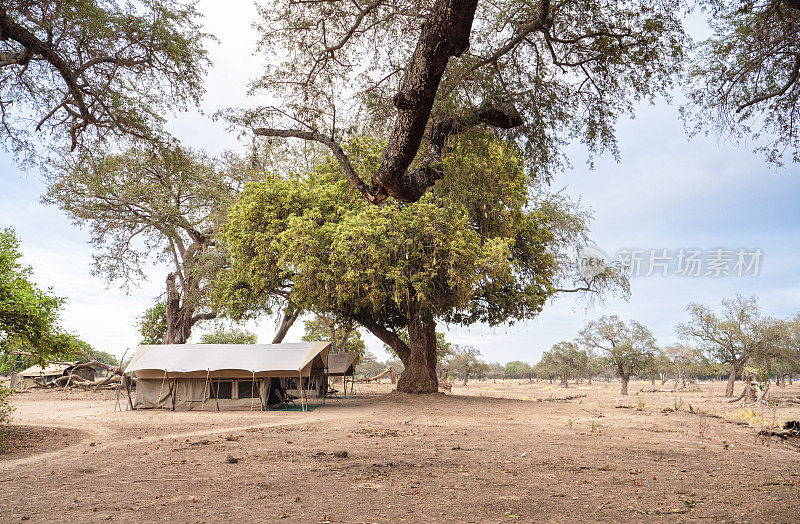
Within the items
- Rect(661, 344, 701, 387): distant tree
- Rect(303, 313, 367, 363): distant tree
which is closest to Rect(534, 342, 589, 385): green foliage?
Rect(661, 344, 701, 387): distant tree

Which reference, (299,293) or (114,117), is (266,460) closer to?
(114,117)

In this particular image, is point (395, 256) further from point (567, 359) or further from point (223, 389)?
point (567, 359)

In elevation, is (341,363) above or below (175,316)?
below

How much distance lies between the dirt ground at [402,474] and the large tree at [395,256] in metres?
6.37

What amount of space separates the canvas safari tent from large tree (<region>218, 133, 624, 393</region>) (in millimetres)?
2413

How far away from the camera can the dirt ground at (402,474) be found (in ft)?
16.5

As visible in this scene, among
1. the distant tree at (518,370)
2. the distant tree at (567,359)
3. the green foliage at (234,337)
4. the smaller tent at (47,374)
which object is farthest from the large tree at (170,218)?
the distant tree at (518,370)

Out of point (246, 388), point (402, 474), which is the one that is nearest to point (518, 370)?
point (246, 388)

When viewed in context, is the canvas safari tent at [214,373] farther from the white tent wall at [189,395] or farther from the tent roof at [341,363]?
the tent roof at [341,363]

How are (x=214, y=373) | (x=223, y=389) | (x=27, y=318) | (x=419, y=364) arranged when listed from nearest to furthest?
(x=27, y=318), (x=214, y=373), (x=223, y=389), (x=419, y=364)

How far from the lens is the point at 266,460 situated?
7906 millimetres

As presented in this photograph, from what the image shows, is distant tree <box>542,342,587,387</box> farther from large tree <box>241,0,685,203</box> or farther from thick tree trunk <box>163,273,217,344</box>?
large tree <box>241,0,685,203</box>

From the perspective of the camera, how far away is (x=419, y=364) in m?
22.6

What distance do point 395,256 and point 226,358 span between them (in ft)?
25.5
